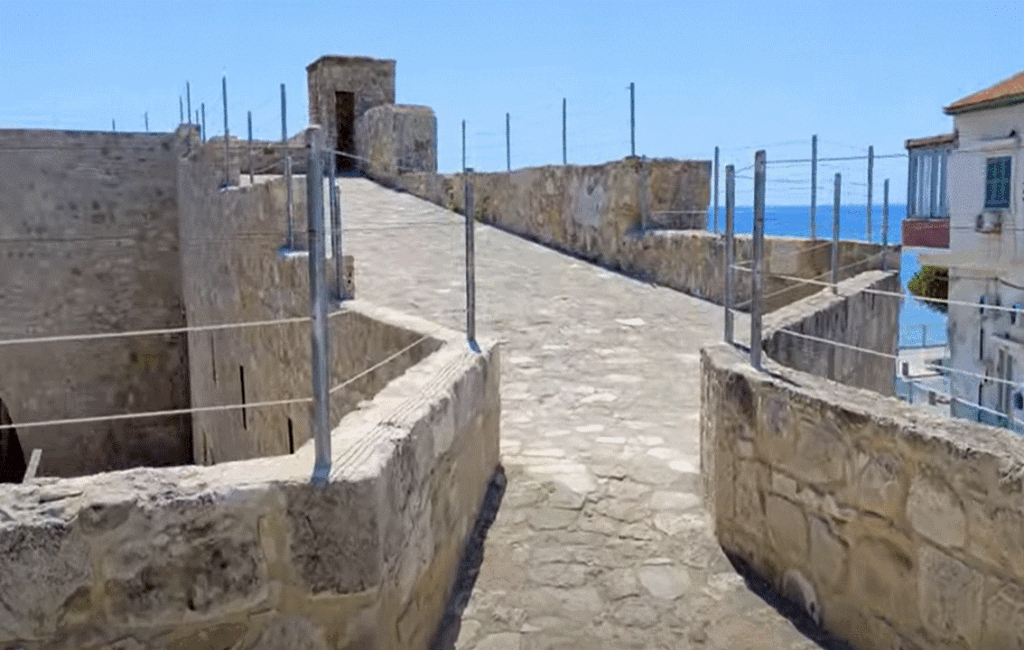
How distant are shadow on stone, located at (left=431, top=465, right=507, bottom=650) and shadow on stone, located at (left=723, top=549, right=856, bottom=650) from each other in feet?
3.63

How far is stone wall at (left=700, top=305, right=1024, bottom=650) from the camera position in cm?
294

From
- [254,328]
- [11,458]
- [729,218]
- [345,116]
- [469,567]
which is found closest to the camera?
[469,567]

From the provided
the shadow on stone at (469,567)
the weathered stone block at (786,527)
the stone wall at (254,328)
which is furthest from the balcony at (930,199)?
the weathered stone block at (786,527)

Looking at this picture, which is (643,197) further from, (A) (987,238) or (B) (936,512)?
(A) (987,238)

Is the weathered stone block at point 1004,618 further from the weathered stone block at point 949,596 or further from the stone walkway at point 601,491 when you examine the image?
the stone walkway at point 601,491

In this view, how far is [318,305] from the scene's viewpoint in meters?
3.09

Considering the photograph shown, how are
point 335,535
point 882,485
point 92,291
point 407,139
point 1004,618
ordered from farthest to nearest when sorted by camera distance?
1. point 407,139
2. point 92,291
3. point 882,485
4. point 335,535
5. point 1004,618

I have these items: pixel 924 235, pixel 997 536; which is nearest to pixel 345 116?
pixel 924 235

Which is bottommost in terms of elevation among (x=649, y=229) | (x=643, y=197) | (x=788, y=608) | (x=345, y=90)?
(x=788, y=608)

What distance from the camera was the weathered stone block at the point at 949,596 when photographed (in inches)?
118

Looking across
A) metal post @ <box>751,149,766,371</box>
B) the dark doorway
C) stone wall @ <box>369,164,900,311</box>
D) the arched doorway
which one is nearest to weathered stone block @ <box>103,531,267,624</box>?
metal post @ <box>751,149,766,371</box>

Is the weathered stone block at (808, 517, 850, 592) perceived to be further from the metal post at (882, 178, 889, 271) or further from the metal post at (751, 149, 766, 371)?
the metal post at (882, 178, 889, 271)

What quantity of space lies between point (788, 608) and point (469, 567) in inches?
52.8

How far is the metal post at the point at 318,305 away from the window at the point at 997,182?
18099 millimetres
